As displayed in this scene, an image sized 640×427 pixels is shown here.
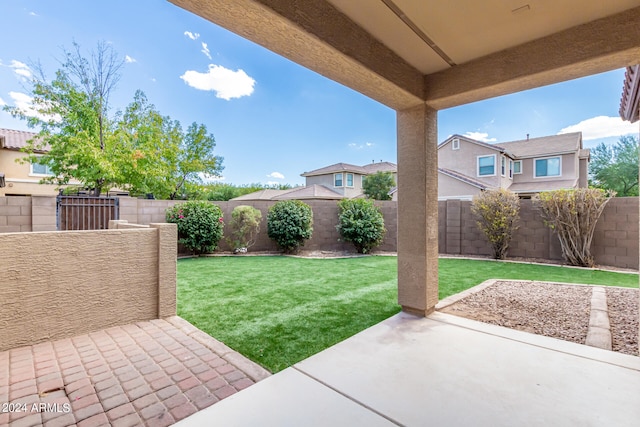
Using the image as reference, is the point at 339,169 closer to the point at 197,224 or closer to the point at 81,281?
the point at 197,224

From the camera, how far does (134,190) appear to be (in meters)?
14.5

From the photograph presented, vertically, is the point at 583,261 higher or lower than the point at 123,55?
lower

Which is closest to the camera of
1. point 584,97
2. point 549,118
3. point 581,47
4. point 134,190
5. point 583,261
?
point 581,47

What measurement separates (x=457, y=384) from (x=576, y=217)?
7027 millimetres

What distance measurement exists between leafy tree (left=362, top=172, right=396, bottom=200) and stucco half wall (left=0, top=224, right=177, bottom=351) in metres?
20.0

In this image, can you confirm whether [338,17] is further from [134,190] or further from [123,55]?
[134,190]

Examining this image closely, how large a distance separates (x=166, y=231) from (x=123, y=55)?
37.6 ft

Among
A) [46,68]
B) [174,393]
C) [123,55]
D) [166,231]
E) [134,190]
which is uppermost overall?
[123,55]

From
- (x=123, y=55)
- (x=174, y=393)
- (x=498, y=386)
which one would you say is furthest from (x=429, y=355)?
(x=123, y=55)

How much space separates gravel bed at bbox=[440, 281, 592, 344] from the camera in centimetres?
347

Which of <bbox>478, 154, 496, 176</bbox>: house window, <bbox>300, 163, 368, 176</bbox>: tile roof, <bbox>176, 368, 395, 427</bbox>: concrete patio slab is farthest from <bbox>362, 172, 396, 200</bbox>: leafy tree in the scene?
<bbox>176, 368, 395, 427</bbox>: concrete patio slab

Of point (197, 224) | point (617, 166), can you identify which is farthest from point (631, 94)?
point (617, 166)

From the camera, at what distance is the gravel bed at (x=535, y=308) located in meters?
3.47

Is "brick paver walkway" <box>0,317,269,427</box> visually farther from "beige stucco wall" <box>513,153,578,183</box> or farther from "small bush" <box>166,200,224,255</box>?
"beige stucco wall" <box>513,153,578,183</box>
